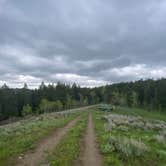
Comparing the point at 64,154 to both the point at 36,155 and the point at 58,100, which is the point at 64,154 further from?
the point at 58,100

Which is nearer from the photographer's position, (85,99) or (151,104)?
(151,104)

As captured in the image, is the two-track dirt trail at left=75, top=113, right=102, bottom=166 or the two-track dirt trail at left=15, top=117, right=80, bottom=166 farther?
the two-track dirt trail at left=75, top=113, right=102, bottom=166

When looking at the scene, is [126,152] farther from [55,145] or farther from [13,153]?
[13,153]

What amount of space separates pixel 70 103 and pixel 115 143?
336ft

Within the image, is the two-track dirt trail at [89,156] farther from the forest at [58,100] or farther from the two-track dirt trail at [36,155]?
the forest at [58,100]

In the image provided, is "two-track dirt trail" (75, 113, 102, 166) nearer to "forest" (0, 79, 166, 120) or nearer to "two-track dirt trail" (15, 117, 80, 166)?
"two-track dirt trail" (15, 117, 80, 166)

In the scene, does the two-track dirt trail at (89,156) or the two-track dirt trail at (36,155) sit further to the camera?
the two-track dirt trail at (89,156)

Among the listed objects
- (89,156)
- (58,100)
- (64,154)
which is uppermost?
(58,100)

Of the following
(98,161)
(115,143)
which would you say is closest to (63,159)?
(98,161)

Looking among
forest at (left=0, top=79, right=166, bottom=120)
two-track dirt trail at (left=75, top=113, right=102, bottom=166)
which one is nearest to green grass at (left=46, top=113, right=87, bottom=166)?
two-track dirt trail at (left=75, top=113, right=102, bottom=166)

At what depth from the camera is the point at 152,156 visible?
42.5 feet

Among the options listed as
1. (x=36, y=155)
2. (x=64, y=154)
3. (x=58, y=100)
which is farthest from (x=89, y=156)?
(x=58, y=100)

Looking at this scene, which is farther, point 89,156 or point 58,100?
point 58,100

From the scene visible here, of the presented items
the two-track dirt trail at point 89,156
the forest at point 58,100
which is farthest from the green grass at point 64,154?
the forest at point 58,100
